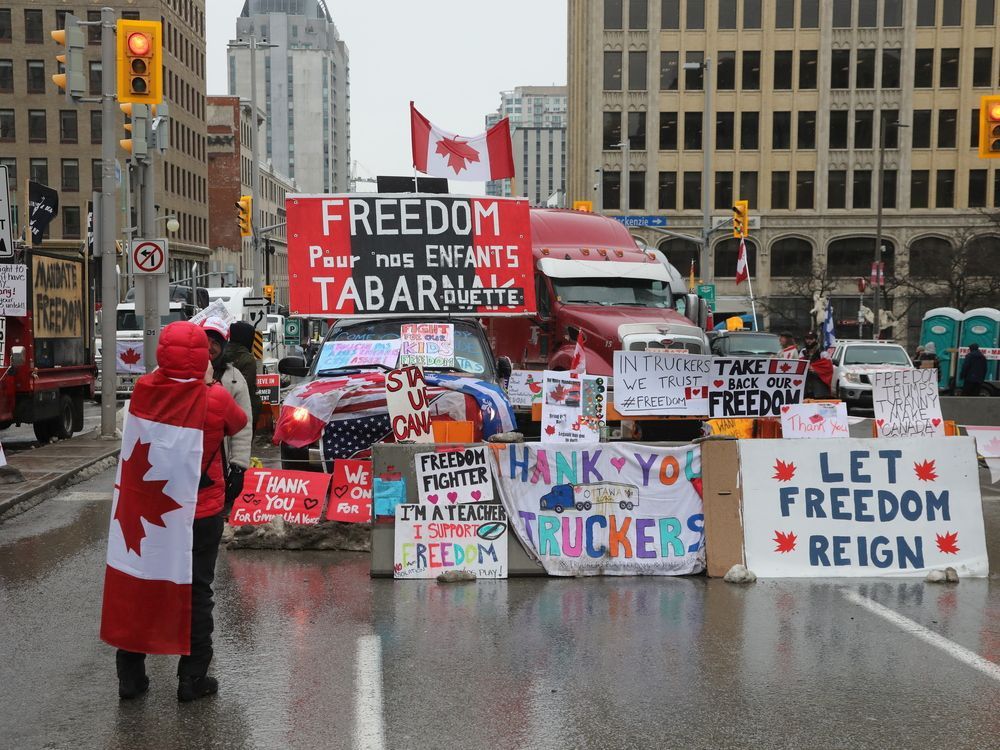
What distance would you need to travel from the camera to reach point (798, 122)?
235ft

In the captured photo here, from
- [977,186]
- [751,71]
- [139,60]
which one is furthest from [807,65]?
[139,60]

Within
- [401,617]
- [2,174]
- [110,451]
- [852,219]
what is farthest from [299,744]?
[852,219]

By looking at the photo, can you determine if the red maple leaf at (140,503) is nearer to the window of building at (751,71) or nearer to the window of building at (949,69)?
the window of building at (751,71)

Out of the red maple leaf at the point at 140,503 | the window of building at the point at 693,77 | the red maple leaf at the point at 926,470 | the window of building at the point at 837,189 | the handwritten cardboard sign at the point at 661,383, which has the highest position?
the window of building at the point at 693,77

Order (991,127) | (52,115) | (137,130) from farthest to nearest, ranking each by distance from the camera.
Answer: (52,115), (137,130), (991,127)

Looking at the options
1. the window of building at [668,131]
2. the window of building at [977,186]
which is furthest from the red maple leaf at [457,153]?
the window of building at [977,186]

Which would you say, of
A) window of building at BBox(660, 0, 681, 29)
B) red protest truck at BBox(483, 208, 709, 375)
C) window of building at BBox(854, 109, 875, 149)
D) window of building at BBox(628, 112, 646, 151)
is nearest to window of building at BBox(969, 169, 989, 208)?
window of building at BBox(854, 109, 875, 149)

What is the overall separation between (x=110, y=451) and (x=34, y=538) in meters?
5.27

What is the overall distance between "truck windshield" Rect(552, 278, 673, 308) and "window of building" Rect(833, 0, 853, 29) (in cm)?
5608

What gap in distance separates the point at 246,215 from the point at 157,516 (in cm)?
3451

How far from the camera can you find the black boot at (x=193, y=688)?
5.62m

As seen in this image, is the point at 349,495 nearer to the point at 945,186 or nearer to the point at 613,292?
the point at 613,292

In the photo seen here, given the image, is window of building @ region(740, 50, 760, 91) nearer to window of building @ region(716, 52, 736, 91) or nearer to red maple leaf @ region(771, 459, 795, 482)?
window of building @ region(716, 52, 736, 91)

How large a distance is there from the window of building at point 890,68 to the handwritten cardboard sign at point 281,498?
6836 cm
